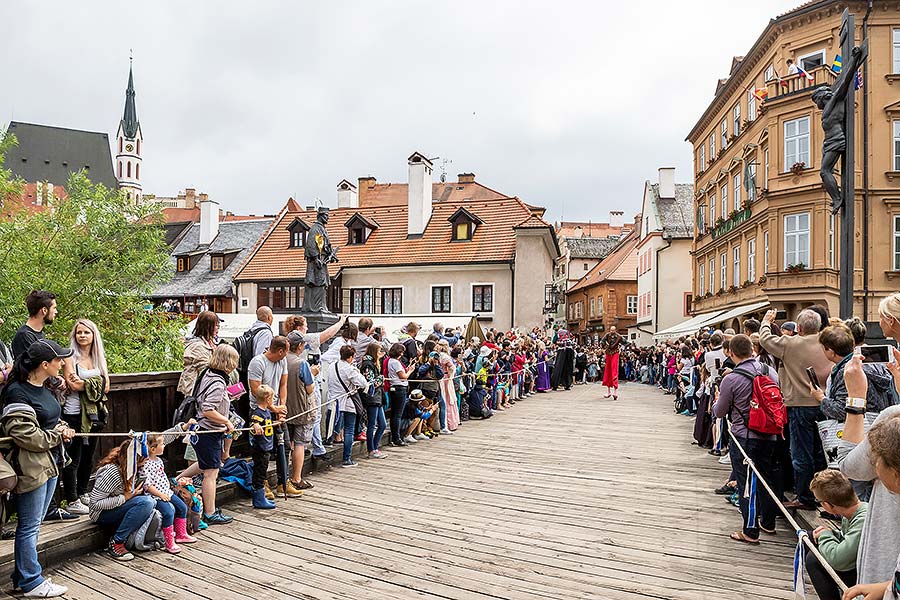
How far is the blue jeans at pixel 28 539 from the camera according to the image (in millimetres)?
4918

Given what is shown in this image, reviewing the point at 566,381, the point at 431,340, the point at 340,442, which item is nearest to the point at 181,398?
the point at 340,442

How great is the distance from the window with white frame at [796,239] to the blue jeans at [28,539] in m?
25.4

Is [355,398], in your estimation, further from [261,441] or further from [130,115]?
[130,115]

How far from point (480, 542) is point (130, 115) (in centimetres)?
13681

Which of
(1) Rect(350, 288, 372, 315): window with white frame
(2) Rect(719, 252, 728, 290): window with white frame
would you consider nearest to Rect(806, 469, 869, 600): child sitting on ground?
(2) Rect(719, 252, 728, 290): window with white frame

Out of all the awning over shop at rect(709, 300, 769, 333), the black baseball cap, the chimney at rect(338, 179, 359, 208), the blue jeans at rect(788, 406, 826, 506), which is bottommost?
the blue jeans at rect(788, 406, 826, 506)

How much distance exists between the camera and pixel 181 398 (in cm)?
785

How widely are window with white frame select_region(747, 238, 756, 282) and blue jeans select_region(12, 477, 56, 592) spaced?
91.0 feet

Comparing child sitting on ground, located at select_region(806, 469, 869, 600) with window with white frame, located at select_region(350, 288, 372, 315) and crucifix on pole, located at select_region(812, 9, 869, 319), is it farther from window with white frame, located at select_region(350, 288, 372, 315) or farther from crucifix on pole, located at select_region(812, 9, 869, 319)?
window with white frame, located at select_region(350, 288, 372, 315)

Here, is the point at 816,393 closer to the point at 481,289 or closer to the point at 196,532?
the point at 196,532

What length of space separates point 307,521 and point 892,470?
18.7ft

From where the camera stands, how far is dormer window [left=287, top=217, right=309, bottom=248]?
38.4 m

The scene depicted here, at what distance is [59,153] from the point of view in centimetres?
9850

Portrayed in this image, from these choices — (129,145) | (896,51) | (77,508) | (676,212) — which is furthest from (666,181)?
(129,145)
